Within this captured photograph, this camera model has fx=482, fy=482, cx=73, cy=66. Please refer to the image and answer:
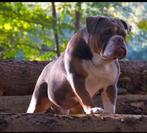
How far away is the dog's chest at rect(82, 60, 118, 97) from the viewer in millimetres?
3764

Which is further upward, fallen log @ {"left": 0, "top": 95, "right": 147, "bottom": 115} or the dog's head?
the dog's head

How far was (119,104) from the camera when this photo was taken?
5254 mm

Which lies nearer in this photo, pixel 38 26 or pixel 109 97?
pixel 109 97

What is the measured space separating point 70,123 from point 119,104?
2385mm

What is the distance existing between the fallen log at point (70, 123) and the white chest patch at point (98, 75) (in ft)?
2.54

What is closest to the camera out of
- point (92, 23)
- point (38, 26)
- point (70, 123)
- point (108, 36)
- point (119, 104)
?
point (70, 123)

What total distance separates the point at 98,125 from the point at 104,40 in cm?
88

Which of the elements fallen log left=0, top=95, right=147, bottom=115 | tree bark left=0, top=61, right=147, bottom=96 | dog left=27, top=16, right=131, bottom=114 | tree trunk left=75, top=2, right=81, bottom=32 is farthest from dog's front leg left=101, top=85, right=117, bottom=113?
tree trunk left=75, top=2, right=81, bottom=32

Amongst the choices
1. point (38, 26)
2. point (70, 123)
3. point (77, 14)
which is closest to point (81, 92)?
point (70, 123)

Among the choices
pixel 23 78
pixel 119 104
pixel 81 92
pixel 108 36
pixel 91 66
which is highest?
pixel 108 36

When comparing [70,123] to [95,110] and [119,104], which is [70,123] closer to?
[95,110]

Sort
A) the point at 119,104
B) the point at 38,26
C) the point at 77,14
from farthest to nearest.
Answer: the point at 77,14 → the point at 38,26 → the point at 119,104

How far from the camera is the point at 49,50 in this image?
11039mm

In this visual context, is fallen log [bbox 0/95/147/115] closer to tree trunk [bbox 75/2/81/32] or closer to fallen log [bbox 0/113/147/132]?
fallen log [bbox 0/113/147/132]
